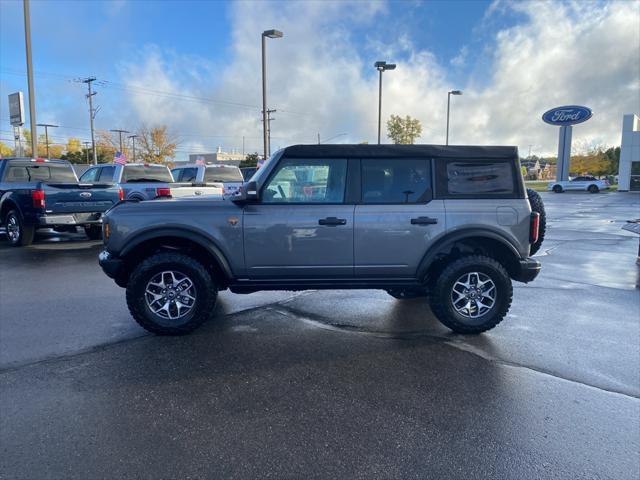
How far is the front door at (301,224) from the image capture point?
187 inches

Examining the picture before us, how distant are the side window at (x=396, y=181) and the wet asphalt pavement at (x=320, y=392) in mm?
1449

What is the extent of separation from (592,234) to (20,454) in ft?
47.3

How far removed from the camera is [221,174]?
47.9 ft

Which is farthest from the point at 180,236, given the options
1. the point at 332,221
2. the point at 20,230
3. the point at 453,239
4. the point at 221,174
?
the point at 221,174

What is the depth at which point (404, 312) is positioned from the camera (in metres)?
5.76

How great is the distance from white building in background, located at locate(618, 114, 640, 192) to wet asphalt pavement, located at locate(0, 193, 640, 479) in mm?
45176

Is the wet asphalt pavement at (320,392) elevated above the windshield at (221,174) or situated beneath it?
situated beneath

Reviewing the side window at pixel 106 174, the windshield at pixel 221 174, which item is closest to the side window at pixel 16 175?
the side window at pixel 106 174

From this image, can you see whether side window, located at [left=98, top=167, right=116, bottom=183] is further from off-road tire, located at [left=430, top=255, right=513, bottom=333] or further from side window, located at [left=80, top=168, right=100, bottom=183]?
off-road tire, located at [left=430, top=255, right=513, bottom=333]

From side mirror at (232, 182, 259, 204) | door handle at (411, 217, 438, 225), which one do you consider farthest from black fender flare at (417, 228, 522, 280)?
side mirror at (232, 182, 259, 204)

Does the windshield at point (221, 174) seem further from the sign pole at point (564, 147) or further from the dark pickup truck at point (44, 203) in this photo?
the sign pole at point (564, 147)

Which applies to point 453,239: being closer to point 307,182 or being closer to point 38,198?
point 307,182

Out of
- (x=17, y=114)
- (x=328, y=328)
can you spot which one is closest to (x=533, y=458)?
(x=328, y=328)

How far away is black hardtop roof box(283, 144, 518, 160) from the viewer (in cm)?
486
